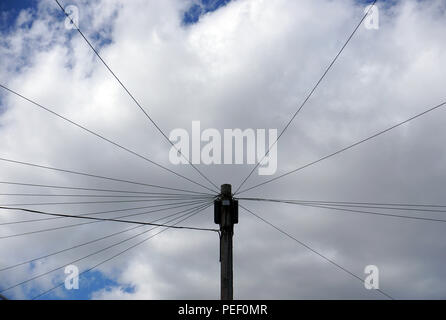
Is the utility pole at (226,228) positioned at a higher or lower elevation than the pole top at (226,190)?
lower

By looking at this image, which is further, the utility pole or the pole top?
the pole top

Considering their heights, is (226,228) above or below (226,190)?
below

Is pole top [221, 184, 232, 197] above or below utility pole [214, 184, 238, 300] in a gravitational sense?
above

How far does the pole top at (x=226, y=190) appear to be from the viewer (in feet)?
41.3

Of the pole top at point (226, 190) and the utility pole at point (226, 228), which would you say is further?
the pole top at point (226, 190)

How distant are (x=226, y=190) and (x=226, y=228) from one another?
45.6 inches

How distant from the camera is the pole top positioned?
1259 cm

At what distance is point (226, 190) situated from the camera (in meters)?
12.6

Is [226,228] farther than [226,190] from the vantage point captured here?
No
